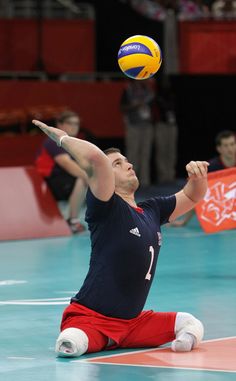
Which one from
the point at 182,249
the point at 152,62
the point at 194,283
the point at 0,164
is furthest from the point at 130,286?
the point at 0,164

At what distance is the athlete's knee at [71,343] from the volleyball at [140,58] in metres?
3.06

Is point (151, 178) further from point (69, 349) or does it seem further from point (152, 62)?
point (69, 349)

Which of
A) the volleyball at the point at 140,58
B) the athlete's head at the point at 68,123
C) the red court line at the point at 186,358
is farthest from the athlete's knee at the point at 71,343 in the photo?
the athlete's head at the point at 68,123

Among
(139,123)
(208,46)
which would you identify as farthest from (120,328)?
(208,46)

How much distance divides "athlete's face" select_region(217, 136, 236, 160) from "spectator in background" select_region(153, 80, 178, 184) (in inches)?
349

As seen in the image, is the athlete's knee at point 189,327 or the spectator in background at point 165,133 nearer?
the athlete's knee at point 189,327

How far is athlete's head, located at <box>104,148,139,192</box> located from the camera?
319 inches

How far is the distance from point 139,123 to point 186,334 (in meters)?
16.2

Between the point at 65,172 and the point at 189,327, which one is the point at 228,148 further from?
the point at 189,327

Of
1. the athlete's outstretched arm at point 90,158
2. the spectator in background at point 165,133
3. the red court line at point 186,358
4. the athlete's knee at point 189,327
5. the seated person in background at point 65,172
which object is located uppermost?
the athlete's outstretched arm at point 90,158

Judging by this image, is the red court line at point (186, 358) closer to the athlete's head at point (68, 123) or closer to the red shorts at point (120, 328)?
the red shorts at point (120, 328)

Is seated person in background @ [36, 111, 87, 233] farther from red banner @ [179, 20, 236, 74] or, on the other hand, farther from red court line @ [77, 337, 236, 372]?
red banner @ [179, 20, 236, 74]

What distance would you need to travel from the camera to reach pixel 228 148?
51.4 ft

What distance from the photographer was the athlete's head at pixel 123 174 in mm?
8102
